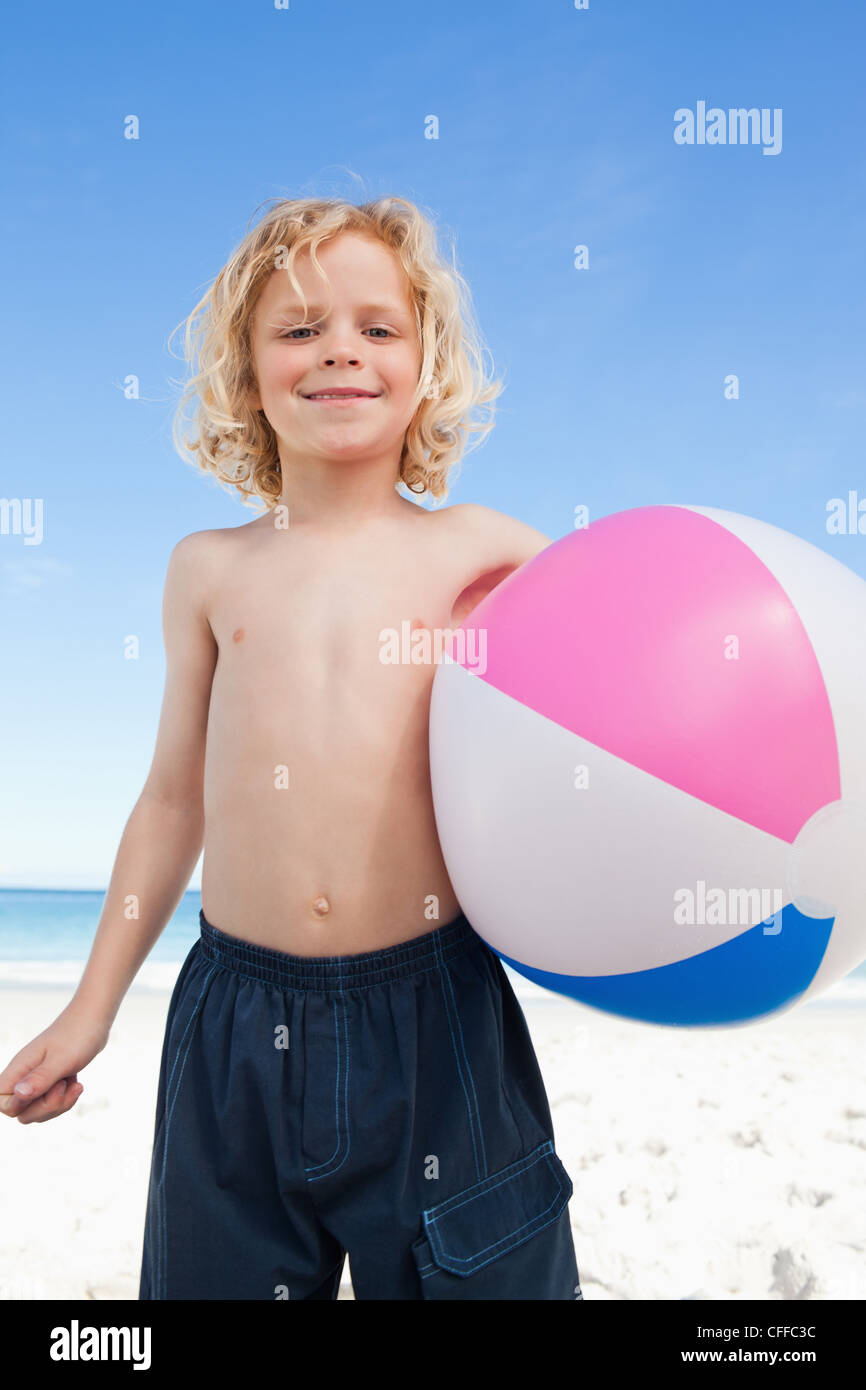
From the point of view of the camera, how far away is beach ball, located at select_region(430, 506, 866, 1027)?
1186mm

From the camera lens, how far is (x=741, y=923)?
1.21m

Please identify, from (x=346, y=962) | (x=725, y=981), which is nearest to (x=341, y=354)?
(x=346, y=962)

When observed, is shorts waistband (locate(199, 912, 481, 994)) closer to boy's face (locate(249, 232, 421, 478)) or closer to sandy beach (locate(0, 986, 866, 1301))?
sandy beach (locate(0, 986, 866, 1301))

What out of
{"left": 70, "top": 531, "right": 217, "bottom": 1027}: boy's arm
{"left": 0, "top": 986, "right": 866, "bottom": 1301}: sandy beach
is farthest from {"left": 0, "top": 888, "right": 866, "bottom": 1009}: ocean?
{"left": 70, "top": 531, "right": 217, "bottom": 1027}: boy's arm

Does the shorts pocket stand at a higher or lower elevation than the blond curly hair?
lower

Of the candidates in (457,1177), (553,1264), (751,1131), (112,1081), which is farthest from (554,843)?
(112,1081)

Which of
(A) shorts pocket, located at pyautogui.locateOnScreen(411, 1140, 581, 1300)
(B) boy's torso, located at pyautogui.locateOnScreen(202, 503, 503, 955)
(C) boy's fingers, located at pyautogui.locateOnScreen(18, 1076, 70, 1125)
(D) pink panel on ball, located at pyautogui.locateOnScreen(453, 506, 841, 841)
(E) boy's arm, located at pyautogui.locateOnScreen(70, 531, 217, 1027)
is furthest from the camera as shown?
(E) boy's arm, located at pyautogui.locateOnScreen(70, 531, 217, 1027)

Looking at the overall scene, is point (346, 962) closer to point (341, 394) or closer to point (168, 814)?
point (168, 814)

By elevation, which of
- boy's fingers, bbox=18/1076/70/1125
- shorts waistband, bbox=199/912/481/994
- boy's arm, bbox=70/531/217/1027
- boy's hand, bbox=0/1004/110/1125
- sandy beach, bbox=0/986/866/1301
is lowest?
sandy beach, bbox=0/986/866/1301

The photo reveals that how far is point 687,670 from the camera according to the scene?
1.20 meters

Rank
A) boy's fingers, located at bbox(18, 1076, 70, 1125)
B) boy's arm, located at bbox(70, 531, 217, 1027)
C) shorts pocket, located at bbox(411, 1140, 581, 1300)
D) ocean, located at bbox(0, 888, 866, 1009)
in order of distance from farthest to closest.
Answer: ocean, located at bbox(0, 888, 866, 1009) → boy's arm, located at bbox(70, 531, 217, 1027) → boy's fingers, located at bbox(18, 1076, 70, 1125) → shorts pocket, located at bbox(411, 1140, 581, 1300)

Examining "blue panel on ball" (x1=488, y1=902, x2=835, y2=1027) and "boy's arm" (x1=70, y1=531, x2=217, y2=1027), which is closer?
"blue panel on ball" (x1=488, y1=902, x2=835, y2=1027)

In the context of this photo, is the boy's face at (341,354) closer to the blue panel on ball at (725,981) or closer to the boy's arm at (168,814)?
the boy's arm at (168,814)

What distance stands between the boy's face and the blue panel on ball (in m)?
0.91
